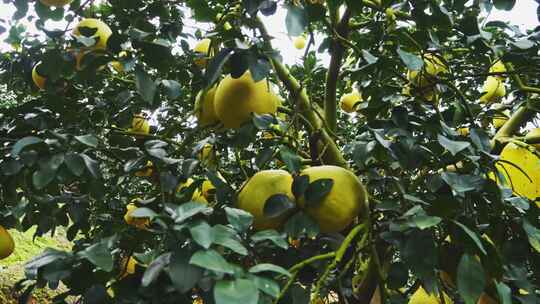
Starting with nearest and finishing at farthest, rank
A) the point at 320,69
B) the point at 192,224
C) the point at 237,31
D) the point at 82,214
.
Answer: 1. the point at 192,224
2. the point at 237,31
3. the point at 82,214
4. the point at 320,69

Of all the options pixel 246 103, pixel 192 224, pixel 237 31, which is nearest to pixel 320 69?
pixel 246 103

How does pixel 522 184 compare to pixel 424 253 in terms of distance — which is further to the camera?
pixel 522 184

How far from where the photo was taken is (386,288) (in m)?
0.96

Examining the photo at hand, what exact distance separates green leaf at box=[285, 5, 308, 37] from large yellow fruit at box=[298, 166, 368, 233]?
0.24m

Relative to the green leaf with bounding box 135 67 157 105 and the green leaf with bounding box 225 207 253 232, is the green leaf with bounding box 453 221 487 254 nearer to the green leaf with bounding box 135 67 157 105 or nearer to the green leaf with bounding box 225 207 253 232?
the green leaf with bounding box 225 207 253 232

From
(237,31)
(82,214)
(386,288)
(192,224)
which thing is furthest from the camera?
(82,214)

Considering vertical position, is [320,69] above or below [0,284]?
above

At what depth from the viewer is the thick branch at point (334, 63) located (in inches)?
45.2

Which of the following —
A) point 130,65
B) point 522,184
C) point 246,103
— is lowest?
point 522,184

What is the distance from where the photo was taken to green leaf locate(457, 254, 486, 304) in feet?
2.32

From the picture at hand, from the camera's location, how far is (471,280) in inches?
28.1

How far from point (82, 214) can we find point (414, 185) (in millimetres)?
718

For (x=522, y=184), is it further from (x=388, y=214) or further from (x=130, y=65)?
(x=130, y=65)

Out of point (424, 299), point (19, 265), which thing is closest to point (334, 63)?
point (424, 299)
